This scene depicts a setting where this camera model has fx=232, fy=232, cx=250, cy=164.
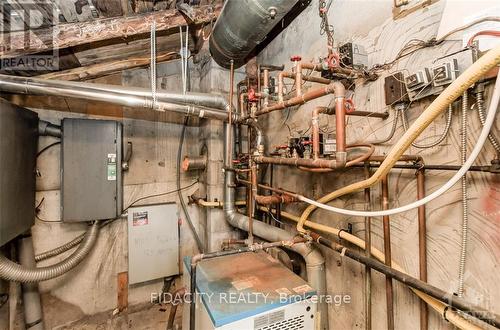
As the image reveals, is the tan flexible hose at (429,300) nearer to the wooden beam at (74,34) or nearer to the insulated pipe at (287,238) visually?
the insulated pipe at (287,238)

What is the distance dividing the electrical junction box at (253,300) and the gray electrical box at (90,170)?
1.29m

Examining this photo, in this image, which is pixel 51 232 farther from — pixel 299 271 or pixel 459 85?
pixel 459 85

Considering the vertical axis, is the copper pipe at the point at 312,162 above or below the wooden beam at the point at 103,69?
below

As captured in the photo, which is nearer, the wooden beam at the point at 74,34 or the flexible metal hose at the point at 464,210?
the flexible metal hose at the point at 464,210

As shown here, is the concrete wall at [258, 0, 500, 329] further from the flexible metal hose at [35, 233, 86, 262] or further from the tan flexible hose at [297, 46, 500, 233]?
the flexible metal hose at [35, 233, 86, 262]

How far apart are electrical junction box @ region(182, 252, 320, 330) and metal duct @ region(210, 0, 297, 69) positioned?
154cm

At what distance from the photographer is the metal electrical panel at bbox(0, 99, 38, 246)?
1534 millimetres

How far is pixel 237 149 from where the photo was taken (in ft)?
7.76

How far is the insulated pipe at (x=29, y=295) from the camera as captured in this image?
2.02 m

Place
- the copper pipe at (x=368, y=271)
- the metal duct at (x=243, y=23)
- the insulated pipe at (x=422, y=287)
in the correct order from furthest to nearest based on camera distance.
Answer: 1. the metal duct at (x=243, y=23)
2. the copper pipe at (x=368, y=271)
3. the insulated pipe at (x=422, y=287)

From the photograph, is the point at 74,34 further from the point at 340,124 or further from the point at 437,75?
the point at 437,75

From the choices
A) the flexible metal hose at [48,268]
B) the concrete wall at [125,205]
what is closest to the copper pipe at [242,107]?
the concrete wall at [125,205]

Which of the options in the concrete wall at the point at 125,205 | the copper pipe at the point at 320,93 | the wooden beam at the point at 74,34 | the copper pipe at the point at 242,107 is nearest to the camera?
the copper pipe at the point at 320,93

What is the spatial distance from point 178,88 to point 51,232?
6.32 feet
